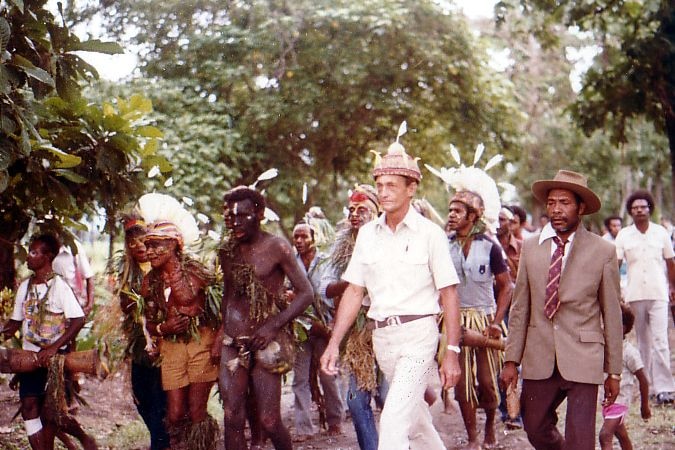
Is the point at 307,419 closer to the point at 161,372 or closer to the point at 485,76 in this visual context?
the point at 161,372

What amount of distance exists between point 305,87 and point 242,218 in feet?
30.6

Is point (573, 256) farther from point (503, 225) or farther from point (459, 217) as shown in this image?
point (503, 225)

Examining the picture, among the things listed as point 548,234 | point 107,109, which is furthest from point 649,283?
point 107,109

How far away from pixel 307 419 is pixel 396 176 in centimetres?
365

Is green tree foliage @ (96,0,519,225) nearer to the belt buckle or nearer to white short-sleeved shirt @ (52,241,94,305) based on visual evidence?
white short-sleeved shirt @ (52,241,94,305)

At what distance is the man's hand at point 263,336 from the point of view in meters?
5.91

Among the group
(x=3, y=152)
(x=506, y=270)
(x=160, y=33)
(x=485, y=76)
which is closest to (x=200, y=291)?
(x=3, y=152)

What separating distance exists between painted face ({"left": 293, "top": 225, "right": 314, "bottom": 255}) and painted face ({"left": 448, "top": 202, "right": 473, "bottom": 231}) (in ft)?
5.36

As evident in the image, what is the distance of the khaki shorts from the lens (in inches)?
248

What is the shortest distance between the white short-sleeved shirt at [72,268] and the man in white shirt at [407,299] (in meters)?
4.12

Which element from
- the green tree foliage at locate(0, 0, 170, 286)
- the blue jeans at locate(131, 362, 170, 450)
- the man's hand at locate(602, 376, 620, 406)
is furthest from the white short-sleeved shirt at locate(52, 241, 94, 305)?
the man's hand at locate(602, 376, 620, 406)

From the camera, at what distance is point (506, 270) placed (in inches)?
288

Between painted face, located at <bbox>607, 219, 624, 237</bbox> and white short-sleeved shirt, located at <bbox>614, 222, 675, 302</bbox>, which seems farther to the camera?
painted face, located at <bbox>607, 219, 624, 237</bbox>

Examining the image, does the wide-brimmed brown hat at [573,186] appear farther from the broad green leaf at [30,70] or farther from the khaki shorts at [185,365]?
the broad green leaf at [30,70]
